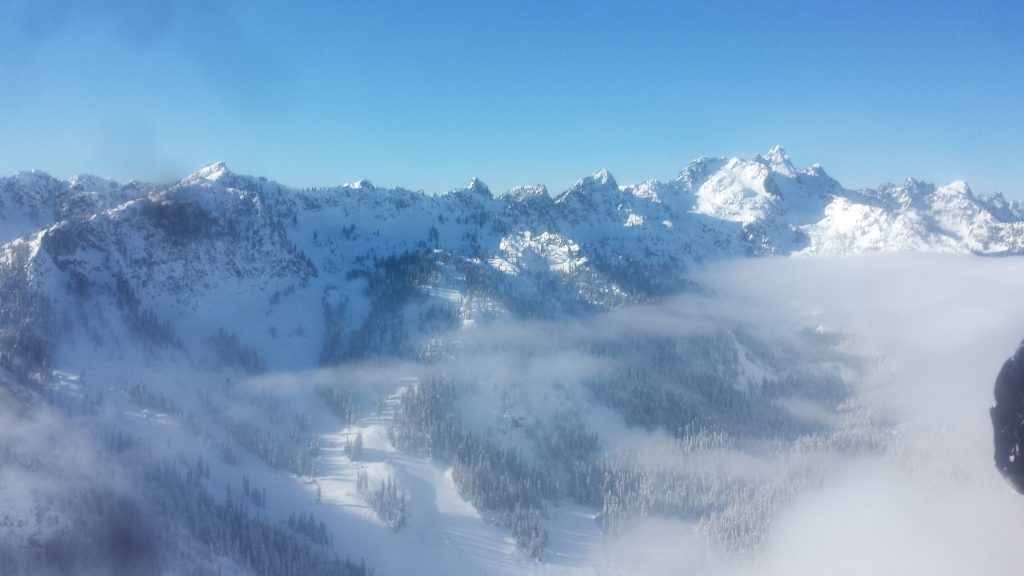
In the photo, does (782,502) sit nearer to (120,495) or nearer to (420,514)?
(420,514)

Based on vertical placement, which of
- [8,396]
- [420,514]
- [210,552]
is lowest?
[420,514]

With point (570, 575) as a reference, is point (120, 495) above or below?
above

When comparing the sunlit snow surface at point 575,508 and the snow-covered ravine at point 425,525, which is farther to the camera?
the snow-covered ravine at point 425,525

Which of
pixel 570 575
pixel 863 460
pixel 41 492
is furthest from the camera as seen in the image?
pixel 863 460

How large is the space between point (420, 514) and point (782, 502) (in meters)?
95.4

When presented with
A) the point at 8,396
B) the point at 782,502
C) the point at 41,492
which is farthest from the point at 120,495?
the point at 782,502

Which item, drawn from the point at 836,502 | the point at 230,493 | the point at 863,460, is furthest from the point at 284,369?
the point at 863,460

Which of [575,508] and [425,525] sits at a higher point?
[425,525]

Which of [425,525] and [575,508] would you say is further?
[575,508]

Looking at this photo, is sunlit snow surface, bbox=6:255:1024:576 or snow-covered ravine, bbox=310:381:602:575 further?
snow-covered ravine, bbox=310:381:602:575

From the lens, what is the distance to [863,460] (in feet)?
622

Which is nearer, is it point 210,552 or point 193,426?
point 210,552

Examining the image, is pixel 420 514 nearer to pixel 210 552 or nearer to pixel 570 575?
pixel 570 575

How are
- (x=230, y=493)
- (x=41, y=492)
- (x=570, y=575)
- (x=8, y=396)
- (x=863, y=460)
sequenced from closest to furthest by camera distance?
(x=41, y=492)
(x=8, y=396)
(x=230, y=493)
(x=570, y=575)
(x=863, y=460)
